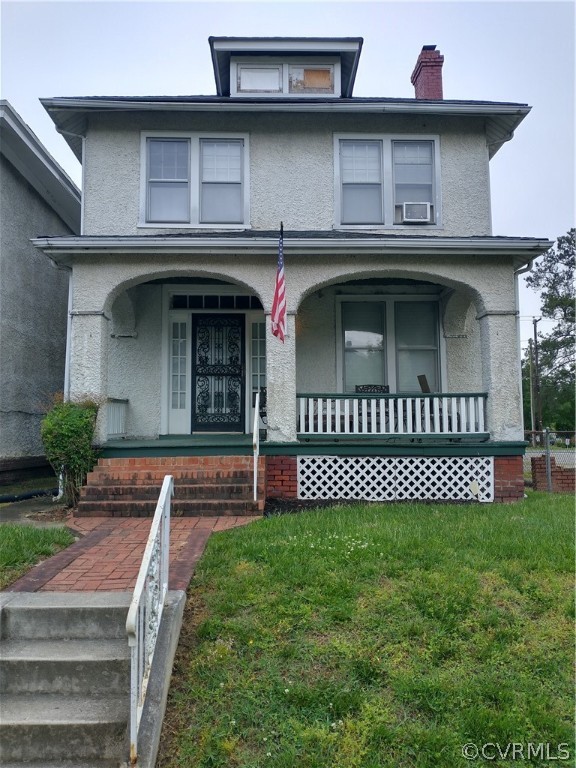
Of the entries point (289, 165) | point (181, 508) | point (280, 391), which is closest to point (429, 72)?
point (289, 165)

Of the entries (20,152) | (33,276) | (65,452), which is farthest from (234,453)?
(20,152)

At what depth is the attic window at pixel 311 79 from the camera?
33.7 ft

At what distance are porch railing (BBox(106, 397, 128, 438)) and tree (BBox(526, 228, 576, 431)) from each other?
3320 cm

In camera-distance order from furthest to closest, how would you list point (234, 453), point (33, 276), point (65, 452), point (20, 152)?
point (33, 276) < point (20, 152) < point (234, 453) < point (65, 452)

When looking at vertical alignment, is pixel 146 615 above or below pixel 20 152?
below

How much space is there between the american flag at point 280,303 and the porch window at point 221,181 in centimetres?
228

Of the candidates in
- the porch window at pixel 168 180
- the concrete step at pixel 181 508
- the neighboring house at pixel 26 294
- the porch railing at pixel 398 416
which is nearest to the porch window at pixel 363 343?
the porch railing at pixel 398 416

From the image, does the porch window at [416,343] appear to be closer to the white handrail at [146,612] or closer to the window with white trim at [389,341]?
the window with white trim at [389,341]

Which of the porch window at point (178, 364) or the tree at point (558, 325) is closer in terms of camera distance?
the porch window at point (178, 364)

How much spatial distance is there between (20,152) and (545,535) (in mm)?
10324

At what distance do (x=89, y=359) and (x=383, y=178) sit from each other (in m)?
5.99

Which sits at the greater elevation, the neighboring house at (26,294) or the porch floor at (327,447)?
the neighboring house at (26,294)

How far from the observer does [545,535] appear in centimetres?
518

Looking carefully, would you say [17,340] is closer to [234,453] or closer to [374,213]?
[234,453]
